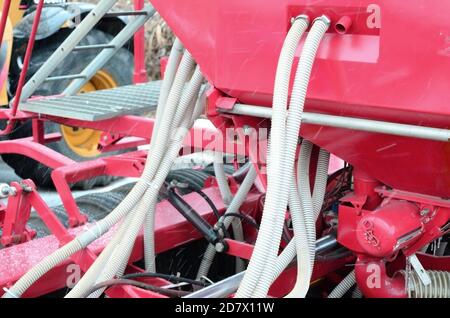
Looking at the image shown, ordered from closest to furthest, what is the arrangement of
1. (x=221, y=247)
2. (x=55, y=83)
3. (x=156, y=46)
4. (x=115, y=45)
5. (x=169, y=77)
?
(x=169, y=77)
(x=221, y=247)
(x=115, y=45)
(x=55, y=83)
(x=156, y=46)

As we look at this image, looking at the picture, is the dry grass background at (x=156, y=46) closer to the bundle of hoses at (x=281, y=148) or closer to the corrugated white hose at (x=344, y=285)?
the corrugated white hose at (x=344, y=285)

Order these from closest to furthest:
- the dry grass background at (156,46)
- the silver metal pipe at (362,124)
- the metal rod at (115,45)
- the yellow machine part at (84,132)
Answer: the silver metal pipe at (362,124) < the metal rod at (115,45) < the yellow machine part at (84,132) < the dry grass background at (156,46)

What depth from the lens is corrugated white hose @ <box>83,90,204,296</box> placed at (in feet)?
7.93

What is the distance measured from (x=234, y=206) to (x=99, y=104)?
3.77 feet

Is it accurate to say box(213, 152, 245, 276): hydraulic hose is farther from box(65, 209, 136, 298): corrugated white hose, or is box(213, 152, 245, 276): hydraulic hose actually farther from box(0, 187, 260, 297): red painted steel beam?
box(65, 209, 136, 298): corrugated white hose

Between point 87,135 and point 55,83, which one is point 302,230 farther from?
point 87,135

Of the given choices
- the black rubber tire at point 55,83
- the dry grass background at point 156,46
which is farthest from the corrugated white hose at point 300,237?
the dry grass background at point 156,46

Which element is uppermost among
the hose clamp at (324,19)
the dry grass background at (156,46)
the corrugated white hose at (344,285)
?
the hose clamp at (324,19)

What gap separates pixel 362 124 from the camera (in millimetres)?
2016

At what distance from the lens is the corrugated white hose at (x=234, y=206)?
2.83 metres

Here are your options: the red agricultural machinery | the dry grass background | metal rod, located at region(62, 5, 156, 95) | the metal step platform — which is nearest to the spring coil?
the red agricultural machinery

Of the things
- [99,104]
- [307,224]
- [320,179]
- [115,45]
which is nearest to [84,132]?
[115,45]

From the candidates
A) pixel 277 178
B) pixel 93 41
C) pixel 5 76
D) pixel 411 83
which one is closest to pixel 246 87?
pixel 277 178

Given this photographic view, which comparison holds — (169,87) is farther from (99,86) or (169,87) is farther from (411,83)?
(99,86)
